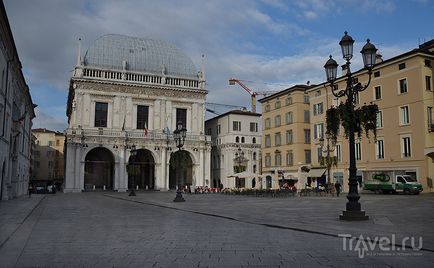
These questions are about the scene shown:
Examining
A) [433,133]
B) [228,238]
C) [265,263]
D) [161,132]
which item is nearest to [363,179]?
[433,133]

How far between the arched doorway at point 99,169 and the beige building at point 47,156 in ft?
136

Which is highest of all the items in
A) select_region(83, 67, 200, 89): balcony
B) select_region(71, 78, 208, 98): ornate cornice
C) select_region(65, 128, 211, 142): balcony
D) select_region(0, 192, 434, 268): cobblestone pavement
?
select_region(83, 67, 200, 89): balcony

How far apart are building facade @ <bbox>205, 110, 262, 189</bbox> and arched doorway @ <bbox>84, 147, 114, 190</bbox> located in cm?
2066

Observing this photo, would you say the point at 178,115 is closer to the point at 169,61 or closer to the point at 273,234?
the point at 169,61

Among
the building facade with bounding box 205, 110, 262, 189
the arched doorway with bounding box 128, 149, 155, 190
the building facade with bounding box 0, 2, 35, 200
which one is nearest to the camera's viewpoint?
the building facade with bounding box 0, 2, 35, 200

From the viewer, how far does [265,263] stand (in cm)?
794

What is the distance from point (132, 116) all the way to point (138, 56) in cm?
1163

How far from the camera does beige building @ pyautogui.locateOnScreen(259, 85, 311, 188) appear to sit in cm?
5906

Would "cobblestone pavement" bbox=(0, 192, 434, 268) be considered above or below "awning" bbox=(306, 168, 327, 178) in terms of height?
below

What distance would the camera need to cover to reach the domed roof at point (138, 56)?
231 ft

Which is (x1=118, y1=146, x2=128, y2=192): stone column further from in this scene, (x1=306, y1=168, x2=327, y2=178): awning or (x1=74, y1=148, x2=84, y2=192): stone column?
(x1=306, y1=168, x2=327, y2=178): awning

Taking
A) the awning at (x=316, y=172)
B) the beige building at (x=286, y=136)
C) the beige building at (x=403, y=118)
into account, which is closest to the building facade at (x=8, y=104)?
the beige building at (x=403, y=118)

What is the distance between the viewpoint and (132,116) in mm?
69125

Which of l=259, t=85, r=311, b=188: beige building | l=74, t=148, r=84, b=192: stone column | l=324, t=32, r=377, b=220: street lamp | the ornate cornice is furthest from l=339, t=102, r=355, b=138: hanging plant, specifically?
the ornate cornice
